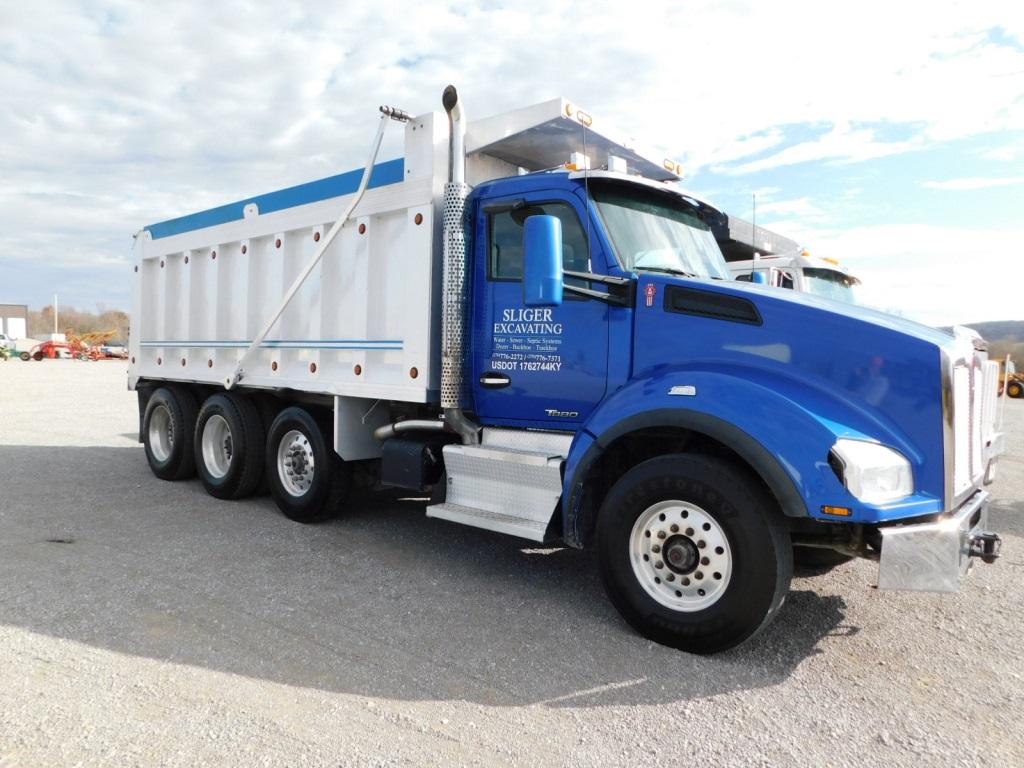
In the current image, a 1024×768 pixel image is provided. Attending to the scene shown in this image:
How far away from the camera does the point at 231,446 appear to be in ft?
24.7

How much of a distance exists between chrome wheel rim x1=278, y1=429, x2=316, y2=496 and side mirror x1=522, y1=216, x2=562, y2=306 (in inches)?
130

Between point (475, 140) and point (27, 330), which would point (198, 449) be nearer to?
point (475, 140)

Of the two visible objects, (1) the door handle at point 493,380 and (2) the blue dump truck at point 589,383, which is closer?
(2) the blue dump truck at point 589,383

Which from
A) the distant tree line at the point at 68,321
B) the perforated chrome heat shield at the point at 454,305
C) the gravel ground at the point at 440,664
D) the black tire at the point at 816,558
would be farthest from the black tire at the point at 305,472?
the distant tree line at the point at 68,321

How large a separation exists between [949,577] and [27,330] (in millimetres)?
118368

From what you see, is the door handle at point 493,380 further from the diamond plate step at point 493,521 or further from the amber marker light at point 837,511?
the amber marker light at point 837,511

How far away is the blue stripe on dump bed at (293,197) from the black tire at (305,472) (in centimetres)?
192

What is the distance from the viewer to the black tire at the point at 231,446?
7309mm

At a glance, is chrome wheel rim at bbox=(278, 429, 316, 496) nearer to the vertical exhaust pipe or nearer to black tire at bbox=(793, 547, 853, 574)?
the vertical exhaust pipe

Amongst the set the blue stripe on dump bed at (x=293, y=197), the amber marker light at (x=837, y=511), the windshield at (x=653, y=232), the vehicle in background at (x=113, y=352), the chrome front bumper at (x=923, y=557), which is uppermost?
the blue stripe on dump bed at (x=293, y=197)

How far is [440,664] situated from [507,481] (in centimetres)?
147

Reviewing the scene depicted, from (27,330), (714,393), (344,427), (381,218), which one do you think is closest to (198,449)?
(344,427)

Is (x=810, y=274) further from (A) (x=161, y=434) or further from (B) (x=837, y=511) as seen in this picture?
(A) (x=161, y=434)

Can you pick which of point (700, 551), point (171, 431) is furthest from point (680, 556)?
point (171, 431)
